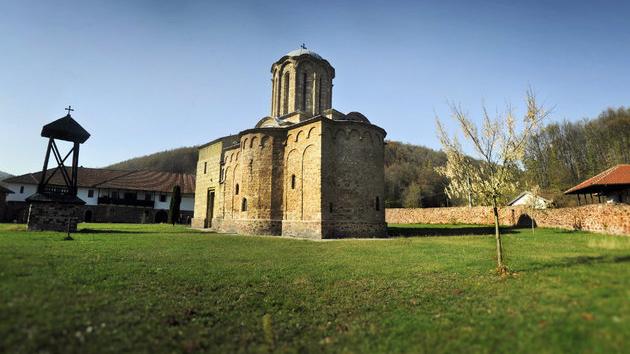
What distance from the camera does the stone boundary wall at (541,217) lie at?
51.2 ft

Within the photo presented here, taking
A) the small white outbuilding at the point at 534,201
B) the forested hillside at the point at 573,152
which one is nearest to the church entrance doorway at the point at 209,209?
the forested hillside at the point at 573,152

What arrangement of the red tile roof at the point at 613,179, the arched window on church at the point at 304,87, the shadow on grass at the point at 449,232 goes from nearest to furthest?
the red tile roof at the point at 613,179
the shadow on grass at the point at 449,232
the arched window on church at the point at 304,87

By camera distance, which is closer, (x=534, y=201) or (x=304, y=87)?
(x=534, y=201)

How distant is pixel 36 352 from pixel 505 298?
742 cm

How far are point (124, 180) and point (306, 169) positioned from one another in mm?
33246

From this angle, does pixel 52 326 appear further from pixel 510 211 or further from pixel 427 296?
pixel 510 211

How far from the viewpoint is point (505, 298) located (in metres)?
6.11

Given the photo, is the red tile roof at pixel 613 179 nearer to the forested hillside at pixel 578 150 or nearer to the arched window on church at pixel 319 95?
the forested hillside at pixel 578 150

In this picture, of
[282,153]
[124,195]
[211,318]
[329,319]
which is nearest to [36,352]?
[211,318]

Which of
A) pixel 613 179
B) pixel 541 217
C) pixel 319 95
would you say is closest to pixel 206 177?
pixel 319 95

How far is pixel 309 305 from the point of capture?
6820 millimetres

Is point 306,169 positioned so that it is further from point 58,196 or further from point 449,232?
point 58,196

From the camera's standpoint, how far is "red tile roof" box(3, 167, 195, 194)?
127 feet

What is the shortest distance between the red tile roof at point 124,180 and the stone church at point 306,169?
71.2 ft
